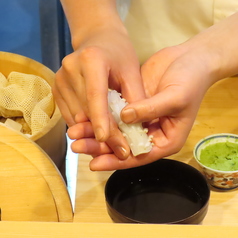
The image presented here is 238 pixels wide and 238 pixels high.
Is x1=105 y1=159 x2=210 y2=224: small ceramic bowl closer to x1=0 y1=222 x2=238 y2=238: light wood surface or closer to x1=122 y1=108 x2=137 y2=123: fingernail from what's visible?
x1=122 y1=108 x2=137 y2=123: fingernail

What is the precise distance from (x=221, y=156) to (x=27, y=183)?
440 mm

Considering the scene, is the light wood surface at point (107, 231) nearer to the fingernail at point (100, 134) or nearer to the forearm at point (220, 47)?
the fingernail at point (100, 134)

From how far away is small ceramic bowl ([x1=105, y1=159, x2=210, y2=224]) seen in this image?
71cm

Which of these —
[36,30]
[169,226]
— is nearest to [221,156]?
[169,226]

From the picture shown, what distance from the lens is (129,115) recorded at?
0.66m

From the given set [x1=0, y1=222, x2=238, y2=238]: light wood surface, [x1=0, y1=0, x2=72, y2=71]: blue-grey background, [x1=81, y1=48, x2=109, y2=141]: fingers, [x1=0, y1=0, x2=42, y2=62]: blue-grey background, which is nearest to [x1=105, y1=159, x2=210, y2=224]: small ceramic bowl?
[x1=81, y1=48, x2=109, y2=141]: fingers

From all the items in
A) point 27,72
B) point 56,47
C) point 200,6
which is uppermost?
point 200,6

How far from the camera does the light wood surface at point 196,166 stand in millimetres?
808

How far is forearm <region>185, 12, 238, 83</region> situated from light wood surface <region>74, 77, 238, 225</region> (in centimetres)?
19

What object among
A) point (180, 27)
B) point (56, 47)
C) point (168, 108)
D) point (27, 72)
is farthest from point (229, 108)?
point (56, 47)

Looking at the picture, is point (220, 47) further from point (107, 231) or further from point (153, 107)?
point (107, 231)

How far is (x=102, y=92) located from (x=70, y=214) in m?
0.26

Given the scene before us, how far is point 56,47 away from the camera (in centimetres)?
224

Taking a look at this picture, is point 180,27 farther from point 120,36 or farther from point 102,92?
point 102,92
